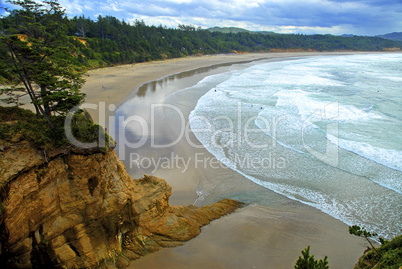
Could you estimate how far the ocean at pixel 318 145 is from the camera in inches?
449

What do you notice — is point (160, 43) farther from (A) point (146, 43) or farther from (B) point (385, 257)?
(B) point (385, 257)

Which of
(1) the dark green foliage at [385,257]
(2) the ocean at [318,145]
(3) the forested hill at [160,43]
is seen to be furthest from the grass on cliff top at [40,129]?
(1) the dark green foliage at [385,257]

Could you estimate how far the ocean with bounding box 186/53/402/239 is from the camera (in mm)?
11406

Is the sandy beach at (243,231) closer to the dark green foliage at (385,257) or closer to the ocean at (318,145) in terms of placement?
the ocean at (318,145)

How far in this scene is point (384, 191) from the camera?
1195 cm

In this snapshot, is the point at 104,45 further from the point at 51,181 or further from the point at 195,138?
the point at 51,181

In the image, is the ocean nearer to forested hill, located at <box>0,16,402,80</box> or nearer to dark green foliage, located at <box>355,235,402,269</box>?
dark green foliage, located at <box>355,235,402,269</box>

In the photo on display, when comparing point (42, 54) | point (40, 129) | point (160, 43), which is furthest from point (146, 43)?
point (40, 129)

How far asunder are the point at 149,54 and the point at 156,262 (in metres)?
61.3

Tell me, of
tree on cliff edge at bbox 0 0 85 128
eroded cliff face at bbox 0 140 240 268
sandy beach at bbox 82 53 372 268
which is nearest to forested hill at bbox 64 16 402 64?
tree on cliff edge at bbox 0 0 85 128

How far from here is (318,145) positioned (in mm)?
16875

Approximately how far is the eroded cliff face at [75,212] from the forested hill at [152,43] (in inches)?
129

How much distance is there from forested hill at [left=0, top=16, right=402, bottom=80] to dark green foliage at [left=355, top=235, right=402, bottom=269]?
10.8m

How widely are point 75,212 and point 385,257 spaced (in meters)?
7.97
